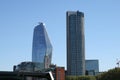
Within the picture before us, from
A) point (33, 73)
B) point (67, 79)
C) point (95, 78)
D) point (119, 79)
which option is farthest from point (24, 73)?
point (67, 79)

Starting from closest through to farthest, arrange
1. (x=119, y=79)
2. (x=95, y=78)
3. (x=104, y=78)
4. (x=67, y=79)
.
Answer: (x=119, y=79), (x=104, y=78), (x=95, y=78), (x=67, y=79)

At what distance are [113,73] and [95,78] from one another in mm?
32840

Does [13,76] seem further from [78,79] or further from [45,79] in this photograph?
[78,79]

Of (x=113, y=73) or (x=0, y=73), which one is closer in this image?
(x=0, y=73)

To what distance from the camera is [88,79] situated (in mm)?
163625

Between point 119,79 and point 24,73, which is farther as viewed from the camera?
point 119,79

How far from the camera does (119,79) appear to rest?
123 meters

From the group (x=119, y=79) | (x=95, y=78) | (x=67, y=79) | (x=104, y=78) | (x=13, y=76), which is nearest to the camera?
(x=13, y=76)

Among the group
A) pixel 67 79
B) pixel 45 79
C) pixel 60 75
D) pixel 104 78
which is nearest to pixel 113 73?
pixel 104 78

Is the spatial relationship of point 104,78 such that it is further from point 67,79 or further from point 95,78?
point 67,79

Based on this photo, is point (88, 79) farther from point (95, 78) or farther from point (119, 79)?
point (119, 79)

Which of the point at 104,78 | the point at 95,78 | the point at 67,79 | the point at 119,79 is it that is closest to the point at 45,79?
the point at 119,79

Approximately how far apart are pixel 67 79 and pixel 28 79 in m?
172

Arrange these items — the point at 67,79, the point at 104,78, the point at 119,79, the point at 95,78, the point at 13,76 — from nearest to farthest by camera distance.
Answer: the point at 13,76 → the point at 119,79 → the point at 104,78 → the point at 95,78 → the point at 67,79
